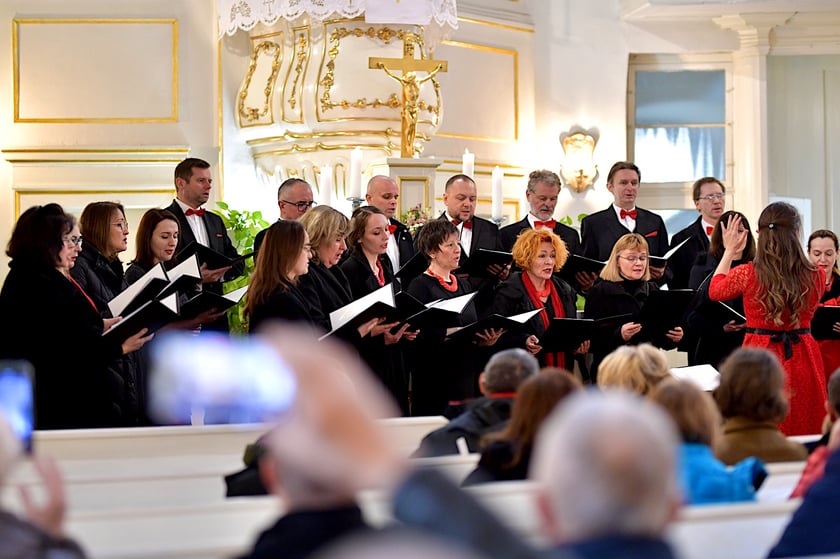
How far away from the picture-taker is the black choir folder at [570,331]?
589 cm

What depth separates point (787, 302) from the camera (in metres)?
5.65

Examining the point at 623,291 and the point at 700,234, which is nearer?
the point at 623,291

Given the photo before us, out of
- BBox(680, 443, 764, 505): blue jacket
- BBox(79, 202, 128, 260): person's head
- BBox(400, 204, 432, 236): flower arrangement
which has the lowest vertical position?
BBox(680, 443, 764, 505): blue jacket

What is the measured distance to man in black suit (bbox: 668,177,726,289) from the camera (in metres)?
7.49

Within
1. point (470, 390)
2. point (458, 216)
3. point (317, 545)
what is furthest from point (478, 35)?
point (317, 545)

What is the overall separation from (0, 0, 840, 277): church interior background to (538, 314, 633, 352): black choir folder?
223 cm

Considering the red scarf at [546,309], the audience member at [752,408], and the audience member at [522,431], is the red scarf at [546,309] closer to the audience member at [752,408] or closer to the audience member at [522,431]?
the audience member at [752,408]

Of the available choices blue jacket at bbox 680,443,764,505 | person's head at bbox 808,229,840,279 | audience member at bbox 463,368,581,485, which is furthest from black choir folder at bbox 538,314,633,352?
blue jacket at bbox 680,443,764,505

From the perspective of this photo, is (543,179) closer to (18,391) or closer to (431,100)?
(431,100)

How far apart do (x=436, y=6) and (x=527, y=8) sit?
2454mm

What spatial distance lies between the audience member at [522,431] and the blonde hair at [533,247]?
3.21m

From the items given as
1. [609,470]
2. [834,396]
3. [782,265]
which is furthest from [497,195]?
[609,470]

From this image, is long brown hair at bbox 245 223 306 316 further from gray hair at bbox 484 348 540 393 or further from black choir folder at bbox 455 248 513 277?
gray hair at bbox 484 348 540 393

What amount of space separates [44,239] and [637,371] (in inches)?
95.5
